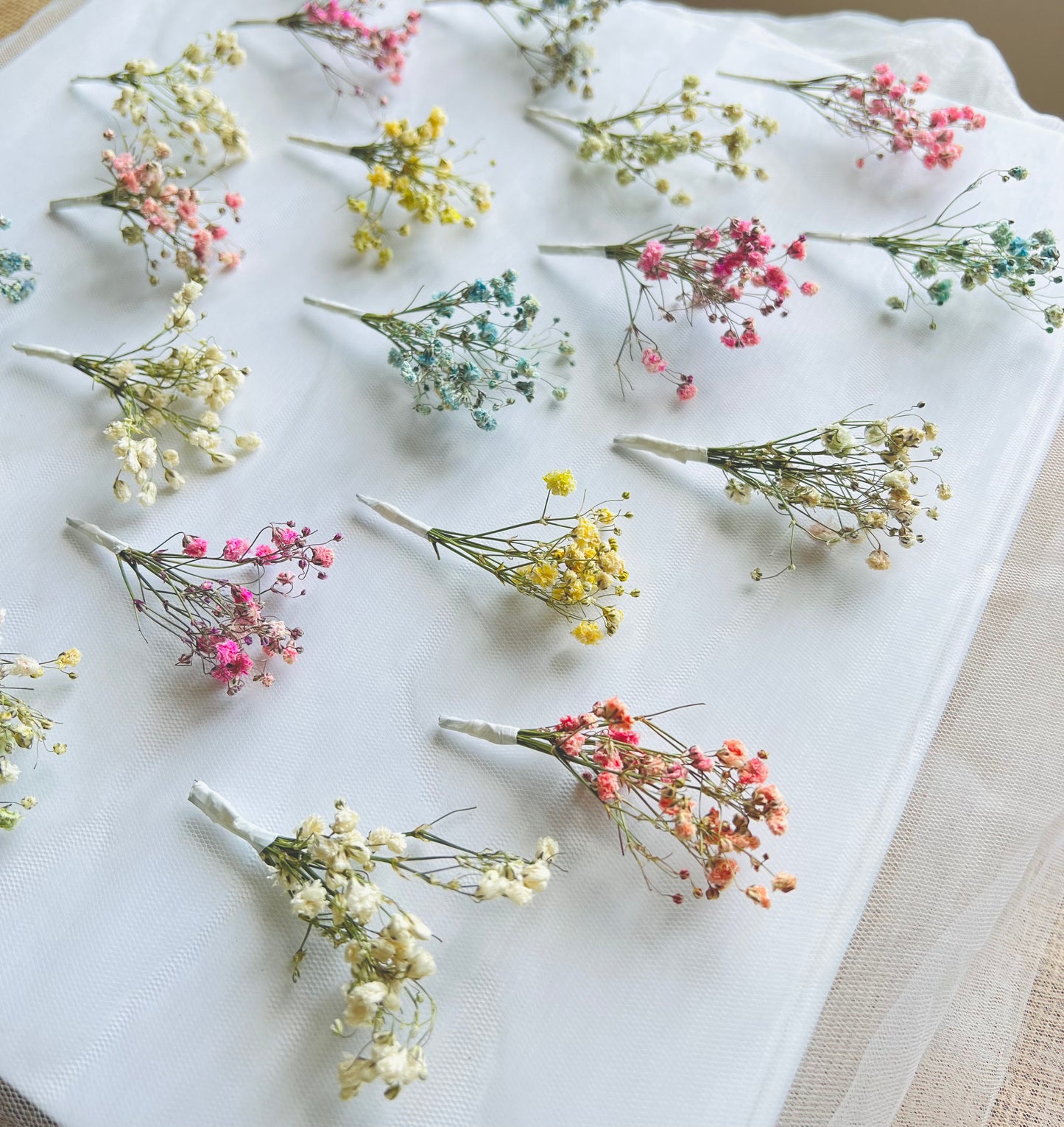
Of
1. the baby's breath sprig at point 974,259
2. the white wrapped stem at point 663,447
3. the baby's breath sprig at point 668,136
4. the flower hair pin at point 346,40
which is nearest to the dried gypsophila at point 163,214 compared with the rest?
the flower hair pin at point 346,40

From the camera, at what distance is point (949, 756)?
4.45 feet

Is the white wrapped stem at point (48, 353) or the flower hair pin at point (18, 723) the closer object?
the flower hair pin at point (18, 723)

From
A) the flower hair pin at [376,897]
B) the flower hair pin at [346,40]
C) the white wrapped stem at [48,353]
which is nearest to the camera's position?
the flower hair pin at [376,897]

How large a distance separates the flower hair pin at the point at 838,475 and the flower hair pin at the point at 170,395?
611 mm

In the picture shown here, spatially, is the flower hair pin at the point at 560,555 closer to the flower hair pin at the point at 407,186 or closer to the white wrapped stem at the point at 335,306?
the white wrapped stem at the point at 335,306

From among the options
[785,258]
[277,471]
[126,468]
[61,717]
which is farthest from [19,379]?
[785,258]

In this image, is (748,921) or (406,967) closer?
(406,967)

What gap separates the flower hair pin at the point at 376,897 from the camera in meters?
1.05

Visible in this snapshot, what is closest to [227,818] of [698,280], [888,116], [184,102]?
[698,280]

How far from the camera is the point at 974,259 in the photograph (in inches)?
60.6

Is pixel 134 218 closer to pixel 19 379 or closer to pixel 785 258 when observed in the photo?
pixel 19 379

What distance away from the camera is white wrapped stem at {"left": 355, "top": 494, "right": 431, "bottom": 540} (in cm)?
143

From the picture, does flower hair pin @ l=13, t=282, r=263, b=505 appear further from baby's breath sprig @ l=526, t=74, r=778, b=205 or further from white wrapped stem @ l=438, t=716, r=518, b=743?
baby's breath sprig @ l=526, t=74, r=778, b=205

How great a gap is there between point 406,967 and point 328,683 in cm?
42
